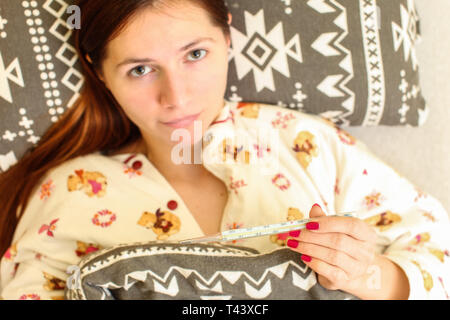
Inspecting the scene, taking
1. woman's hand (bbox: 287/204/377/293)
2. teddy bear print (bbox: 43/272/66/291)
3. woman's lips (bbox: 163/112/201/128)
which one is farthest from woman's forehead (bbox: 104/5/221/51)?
teddy bear print (bbox: 43/272/66/291)

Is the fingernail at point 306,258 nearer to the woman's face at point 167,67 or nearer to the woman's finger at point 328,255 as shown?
the woman's finger at point 328,255

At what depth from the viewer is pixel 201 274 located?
0.75 meters

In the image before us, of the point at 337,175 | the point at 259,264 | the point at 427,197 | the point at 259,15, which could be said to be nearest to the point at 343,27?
the point at 259,15

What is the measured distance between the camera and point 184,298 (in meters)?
0.76

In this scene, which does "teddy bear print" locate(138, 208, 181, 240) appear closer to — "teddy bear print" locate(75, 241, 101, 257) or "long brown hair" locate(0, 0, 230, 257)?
"teddy bear print" locate(75, 241, 101, 257)

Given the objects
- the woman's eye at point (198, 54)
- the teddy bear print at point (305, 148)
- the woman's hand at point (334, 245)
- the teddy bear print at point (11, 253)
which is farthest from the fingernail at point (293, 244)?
the teddy bear print at point (11, 253)

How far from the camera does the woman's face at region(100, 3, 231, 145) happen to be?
75 centimetres

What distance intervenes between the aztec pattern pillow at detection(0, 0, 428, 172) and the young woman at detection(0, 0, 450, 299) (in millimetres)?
46

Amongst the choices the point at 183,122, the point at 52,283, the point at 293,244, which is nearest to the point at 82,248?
the point at 52,283

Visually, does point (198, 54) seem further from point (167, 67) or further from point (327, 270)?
point (327, 270)
